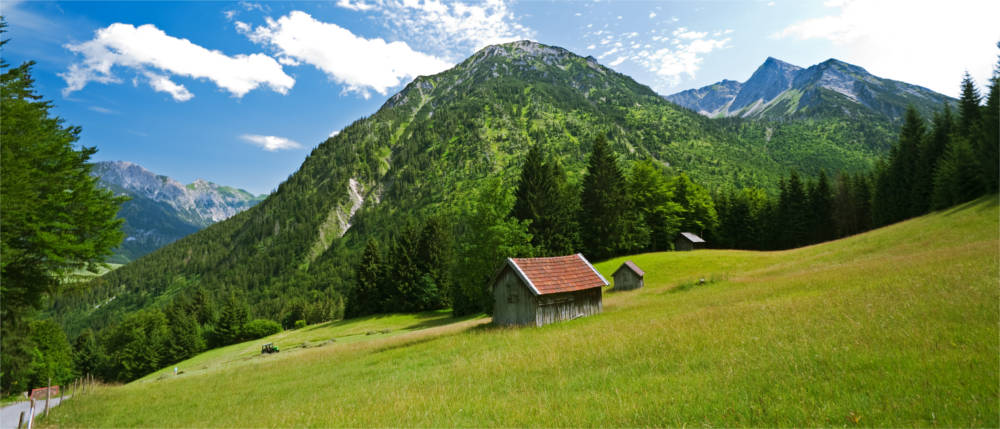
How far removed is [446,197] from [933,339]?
18387 centimetres

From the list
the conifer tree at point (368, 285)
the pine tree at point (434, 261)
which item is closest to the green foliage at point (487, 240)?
the pine tree at point (434, 261)

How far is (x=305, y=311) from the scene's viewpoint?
113 meters

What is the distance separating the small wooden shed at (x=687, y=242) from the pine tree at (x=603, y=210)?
1196 centimetres

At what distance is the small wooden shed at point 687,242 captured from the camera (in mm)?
63656

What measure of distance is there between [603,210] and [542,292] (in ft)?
127

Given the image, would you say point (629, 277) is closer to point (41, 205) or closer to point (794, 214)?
point (41, 205)

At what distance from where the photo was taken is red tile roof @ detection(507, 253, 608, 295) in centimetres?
2441

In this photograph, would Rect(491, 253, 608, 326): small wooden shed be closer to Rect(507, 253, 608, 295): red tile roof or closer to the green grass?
Rect(507, 253, 608, 295): red tile roof

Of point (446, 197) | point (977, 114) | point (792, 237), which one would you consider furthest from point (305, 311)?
point (977, 114)

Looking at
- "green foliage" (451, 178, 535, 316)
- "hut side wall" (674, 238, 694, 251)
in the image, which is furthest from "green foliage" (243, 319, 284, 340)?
"hut side wall" (674, 238, 694, 251)

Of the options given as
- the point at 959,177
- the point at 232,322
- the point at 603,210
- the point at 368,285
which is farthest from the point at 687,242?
the point at 232,322

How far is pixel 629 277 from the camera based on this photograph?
4191cm

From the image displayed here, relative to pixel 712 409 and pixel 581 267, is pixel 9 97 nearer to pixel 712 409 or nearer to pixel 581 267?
pixel 712 409

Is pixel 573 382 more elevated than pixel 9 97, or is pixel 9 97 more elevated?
pixel 9 97
